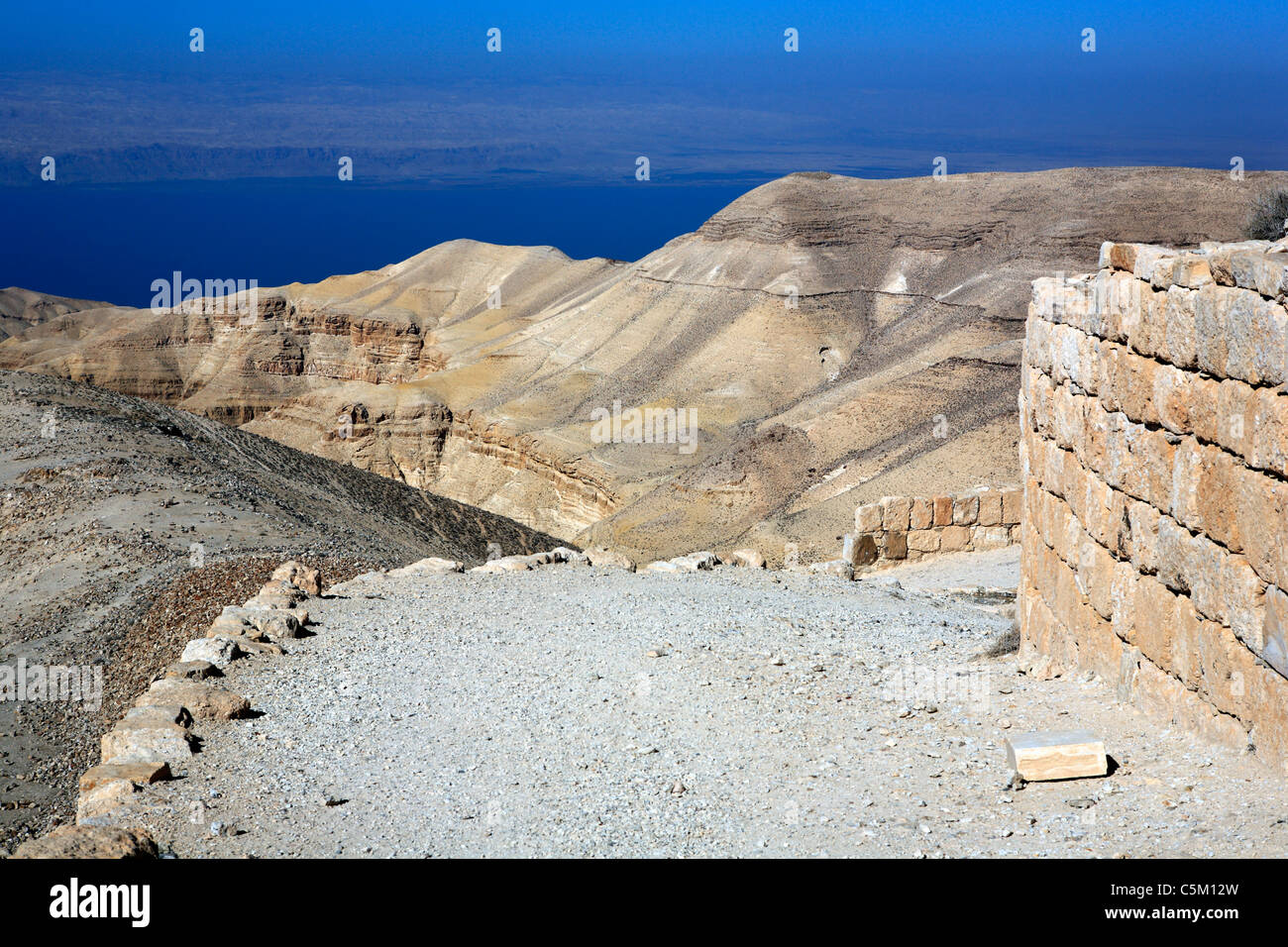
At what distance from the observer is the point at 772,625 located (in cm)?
1062

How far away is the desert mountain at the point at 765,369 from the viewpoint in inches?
1180

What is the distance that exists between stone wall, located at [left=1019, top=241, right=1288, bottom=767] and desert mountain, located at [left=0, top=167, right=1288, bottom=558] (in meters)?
13.0

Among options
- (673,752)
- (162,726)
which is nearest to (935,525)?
(673,752)

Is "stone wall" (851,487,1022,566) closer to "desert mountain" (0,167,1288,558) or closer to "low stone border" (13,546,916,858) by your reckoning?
"low stone border" (13,546,916,858)

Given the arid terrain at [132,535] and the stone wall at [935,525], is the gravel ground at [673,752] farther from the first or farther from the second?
the stone wall at [935,525]

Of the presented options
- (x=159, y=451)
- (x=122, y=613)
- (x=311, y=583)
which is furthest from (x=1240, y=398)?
(x=159, y=451)

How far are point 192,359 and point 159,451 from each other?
53806mm

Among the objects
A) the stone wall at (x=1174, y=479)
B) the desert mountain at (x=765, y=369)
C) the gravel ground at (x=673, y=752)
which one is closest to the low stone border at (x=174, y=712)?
the gravel ground at (x=673, y=752)

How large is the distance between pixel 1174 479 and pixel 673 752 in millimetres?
3444

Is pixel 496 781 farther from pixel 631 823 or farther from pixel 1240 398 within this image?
pixel 1240 398

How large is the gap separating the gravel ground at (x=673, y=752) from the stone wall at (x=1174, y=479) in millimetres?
377

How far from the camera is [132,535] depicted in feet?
53.4

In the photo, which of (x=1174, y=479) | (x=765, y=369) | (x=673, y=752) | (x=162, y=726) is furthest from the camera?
(x=765, y=369)

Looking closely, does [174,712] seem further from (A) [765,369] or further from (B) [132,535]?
(A) [765,369]
